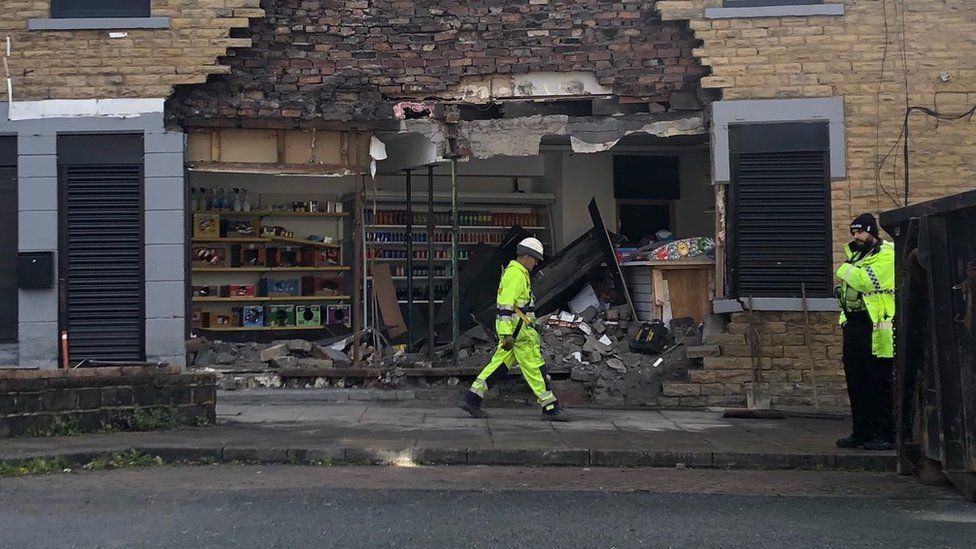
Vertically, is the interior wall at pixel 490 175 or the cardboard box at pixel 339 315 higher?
the interior wall at pixel 490 175

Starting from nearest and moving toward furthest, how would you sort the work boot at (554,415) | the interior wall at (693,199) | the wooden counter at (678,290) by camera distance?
1. the work boot at (554,415)
2. the wooden counter at (678,290)
3. the interior wall at (693,199)

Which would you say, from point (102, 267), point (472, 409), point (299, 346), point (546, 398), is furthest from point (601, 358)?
point (102, 267)

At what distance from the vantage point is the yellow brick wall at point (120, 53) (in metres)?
11.1

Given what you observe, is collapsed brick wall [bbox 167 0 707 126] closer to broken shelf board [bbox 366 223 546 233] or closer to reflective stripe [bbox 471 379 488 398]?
broken shelf board [bbox 366 223 546 233]

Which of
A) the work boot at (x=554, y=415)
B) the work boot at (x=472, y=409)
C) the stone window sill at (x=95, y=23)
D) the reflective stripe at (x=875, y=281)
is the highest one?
the stone window sill at (x=95, y=23)

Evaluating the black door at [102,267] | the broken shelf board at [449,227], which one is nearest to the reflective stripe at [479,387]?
the black door at [102,267]

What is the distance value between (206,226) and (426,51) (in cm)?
416

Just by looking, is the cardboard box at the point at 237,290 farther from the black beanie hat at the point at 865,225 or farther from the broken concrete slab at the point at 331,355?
the black beanie hat at the point at 865,225

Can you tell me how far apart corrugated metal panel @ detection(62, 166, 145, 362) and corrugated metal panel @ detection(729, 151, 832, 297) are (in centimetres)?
677

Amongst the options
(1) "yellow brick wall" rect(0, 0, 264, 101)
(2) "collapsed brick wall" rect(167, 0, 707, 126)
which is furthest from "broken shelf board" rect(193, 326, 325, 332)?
(1) "yellow brick wall" rect(0, 0, 264, 101)

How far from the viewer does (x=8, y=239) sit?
11188 millimetres

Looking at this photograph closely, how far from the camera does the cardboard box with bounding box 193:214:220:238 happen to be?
13.5 meters

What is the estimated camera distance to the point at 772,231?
1124 cm

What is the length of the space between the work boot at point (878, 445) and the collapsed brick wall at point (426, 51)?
4.80 metres
